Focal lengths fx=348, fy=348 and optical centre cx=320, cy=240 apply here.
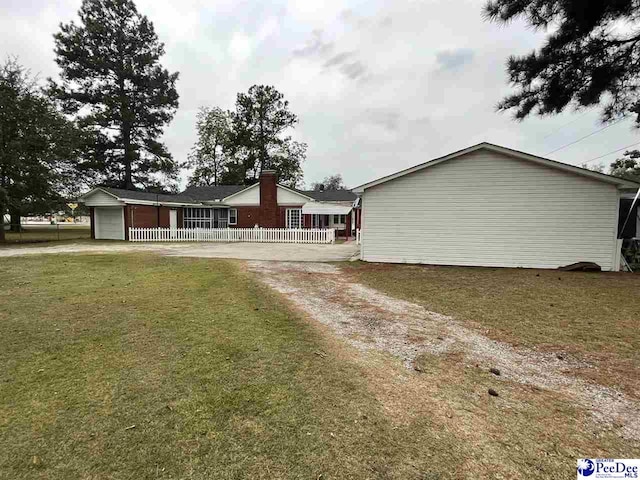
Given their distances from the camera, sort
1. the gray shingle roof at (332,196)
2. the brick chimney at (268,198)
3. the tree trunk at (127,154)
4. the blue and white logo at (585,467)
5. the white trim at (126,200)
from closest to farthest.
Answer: the blue and white logo at (585,467), the white trim at (126,200), the brick chimney at (268,198), the gray shingle roof at (332,196), the tree trunk at (127,154)

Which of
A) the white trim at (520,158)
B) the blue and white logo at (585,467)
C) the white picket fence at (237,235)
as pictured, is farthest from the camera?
the white picket fence at (237,235)

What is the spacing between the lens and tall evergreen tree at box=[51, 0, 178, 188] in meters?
31.3

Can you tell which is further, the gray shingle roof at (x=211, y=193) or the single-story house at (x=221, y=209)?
the gray shingle roof at (x=211, y=193)

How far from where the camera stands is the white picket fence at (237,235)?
68.0ft

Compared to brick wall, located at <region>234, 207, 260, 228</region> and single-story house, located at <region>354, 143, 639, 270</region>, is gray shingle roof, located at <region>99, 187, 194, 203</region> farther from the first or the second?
single-story house, located at <region>354, 143, 639, 270</region>

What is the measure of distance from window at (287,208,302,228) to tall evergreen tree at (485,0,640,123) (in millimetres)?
19016

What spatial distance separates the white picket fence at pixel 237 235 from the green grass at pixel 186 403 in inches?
590

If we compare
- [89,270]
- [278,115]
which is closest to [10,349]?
[89,270]

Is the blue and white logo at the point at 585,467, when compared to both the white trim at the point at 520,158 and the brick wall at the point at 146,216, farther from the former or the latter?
the brick wall at the point at 146,216

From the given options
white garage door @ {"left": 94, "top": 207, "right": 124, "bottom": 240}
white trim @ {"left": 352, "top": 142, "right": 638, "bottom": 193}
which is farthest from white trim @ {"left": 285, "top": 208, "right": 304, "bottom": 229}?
white trim @ {"left": 352, "top": 142, "right": 638, "bottom": 193}

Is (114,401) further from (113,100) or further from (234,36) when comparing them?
(113,100)

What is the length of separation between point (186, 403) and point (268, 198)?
23603 mm

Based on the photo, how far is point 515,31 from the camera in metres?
8.69

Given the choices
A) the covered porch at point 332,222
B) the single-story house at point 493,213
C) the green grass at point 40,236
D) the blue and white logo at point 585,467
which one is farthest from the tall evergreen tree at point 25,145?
the blue and white logo at point 585,467
